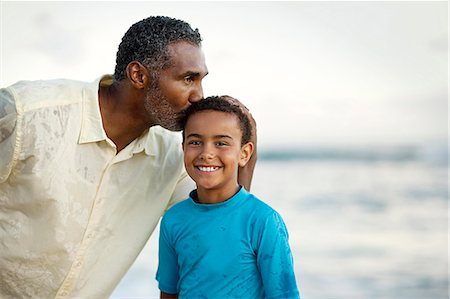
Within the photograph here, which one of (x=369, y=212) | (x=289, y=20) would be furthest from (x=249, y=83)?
(x=369, y=212)

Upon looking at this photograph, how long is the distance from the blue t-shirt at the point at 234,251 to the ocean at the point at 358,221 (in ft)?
10.0

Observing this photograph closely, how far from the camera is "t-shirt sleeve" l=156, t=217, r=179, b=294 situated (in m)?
2.33

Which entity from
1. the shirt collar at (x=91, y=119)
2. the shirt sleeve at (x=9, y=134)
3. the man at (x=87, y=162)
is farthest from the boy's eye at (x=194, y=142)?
the shirt sleeve at (x=9, y=134)

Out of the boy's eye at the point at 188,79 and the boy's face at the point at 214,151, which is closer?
the boy's face at the point at 214,151

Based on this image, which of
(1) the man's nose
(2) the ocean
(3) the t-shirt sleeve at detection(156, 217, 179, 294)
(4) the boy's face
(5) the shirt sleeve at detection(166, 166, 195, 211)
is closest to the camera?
(4) the boy's face

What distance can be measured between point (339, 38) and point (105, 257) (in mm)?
8187

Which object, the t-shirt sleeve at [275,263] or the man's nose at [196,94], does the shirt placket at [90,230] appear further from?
the t-shirt sleeve at [275,263]

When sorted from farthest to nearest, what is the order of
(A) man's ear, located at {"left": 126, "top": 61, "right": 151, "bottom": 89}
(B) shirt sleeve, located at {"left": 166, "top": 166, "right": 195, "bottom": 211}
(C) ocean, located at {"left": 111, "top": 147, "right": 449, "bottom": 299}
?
(C) ocean, located at {"left": 111, "top": 147, "right": 449, "bottom": 299}
(B) shirt sleeve, located at {"left": 166, "top": 166, "right": 195, "bottom": 211}
(A) man's ear, located at {"left": 126, "top": 61, "right": 151, "bottom": 89}

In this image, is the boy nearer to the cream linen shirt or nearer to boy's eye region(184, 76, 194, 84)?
Result: boy's eye region(184, 76, 194, 84)

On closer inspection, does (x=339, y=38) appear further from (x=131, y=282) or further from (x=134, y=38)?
(x=134, y=38)

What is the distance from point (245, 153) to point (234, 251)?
38 cm

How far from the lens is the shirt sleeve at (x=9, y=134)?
7.97 feet

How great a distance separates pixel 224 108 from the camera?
2.28 metres

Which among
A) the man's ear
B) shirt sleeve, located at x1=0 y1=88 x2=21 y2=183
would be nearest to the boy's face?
the man's ear
